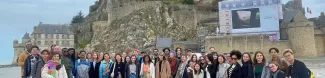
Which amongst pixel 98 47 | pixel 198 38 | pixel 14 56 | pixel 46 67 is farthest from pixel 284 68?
pixel 14 56

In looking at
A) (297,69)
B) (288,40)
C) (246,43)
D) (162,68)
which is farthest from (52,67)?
(288,40)

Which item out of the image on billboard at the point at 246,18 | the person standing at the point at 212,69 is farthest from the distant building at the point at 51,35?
the person standing at the point at 212,69

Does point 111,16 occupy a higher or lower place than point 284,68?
higher

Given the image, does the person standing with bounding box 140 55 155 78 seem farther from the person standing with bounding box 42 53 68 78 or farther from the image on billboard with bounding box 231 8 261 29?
the image on billboard with bounding box 231 8 261 29

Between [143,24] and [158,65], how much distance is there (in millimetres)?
25196

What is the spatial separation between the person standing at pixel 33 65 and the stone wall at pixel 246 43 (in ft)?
85.3

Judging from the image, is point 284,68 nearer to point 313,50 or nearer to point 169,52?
point 169,52

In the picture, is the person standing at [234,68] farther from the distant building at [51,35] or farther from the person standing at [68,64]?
the distant building at [51,35]

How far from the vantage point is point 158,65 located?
9.78m

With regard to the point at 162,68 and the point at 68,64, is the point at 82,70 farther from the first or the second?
the point at 162,68

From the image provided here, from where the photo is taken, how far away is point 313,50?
30.7 meters

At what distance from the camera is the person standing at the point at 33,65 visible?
7.68 meters

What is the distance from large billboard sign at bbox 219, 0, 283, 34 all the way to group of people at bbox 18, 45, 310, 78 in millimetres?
24515

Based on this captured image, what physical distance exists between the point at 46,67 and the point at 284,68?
4.96 m
